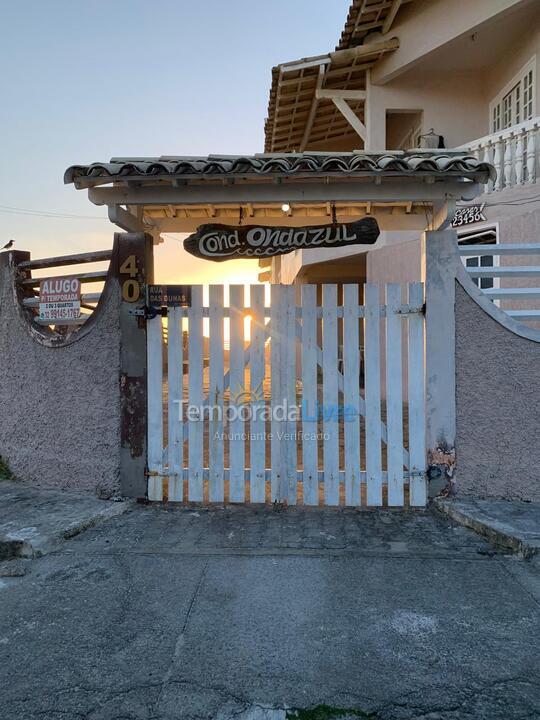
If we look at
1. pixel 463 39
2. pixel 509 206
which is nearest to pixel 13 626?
pixel 509 206

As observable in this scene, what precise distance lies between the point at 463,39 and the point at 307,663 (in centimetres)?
1034

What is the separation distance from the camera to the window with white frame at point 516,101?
8.66m

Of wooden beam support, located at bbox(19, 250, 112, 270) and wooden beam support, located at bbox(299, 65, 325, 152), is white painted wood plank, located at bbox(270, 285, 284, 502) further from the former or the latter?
wooden beam support, located at bbox(299, 65, 325, 152)

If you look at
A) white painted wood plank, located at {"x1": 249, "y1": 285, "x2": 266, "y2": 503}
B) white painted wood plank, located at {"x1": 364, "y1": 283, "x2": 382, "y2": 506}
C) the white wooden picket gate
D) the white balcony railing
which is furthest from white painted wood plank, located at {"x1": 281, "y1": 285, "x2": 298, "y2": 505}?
the white balcony railing

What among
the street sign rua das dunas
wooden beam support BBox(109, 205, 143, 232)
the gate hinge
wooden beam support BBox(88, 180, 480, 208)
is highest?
wooden beam support BBox(88, 180, 480, 208)

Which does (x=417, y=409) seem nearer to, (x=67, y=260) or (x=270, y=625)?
(x=270, y=625)

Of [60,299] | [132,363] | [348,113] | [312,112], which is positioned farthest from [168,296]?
[312,112]

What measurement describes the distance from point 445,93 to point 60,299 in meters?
9.13

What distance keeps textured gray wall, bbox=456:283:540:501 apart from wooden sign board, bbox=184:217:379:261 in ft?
3.23

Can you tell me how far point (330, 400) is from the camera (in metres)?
4.43

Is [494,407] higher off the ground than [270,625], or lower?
higher

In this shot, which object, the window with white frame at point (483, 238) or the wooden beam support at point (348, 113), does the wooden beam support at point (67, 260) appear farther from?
the wooden beam support at point (348, 113)

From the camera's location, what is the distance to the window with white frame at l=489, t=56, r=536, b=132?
341 inches

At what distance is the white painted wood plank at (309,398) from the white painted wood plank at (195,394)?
0.90 meters
